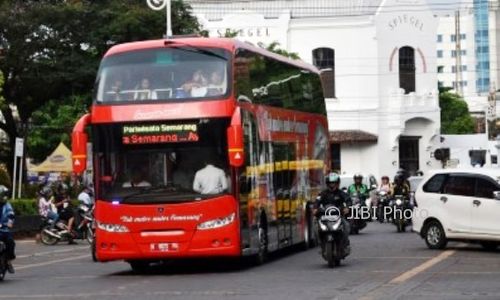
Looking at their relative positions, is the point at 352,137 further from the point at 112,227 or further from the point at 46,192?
the point at 112,227

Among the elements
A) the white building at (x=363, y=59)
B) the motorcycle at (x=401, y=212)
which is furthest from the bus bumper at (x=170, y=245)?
the white building at (x=363, y=59)

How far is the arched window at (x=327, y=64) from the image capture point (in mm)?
63219

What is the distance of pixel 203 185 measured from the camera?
18.7m

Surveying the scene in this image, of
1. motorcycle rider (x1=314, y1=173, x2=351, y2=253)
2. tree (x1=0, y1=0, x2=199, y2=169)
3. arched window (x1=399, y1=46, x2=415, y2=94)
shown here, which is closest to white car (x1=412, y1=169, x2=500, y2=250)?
motorcycle rider (x1=314, y1=173, x2=351, y2=253)

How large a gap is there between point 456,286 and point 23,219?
24.1m

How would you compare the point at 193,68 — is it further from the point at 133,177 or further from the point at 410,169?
the point at 410,169

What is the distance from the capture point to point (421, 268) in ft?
61.2

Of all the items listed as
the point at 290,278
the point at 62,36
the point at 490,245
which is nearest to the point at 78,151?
the point at 290,278

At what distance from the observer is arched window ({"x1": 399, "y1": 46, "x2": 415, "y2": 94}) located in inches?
2532

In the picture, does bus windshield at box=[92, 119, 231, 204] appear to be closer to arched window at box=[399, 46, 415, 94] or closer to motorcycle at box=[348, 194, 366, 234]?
motorcycle at box=[348, 194, 366, 234]

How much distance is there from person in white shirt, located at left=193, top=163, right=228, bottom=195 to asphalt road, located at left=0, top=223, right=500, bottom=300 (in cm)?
148

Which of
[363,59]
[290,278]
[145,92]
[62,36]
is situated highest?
[363,59]

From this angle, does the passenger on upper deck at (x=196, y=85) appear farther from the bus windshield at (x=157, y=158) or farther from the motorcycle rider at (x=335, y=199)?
the motorcycle rider at (x=335, y=199)

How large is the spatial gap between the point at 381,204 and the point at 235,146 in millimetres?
18312
